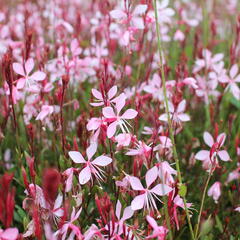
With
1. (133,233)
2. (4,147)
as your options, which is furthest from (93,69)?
(133,233)

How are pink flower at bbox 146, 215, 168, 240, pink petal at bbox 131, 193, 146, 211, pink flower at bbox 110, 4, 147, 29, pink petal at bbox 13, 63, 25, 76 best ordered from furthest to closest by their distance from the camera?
pink flower at bbox 110, 4, 147, 29, pink petal at bbox 13, 63, 25, 76, pink petal at bbox 131, 193, 146, 211, pink flower at bbox 146, 215, 168, 240

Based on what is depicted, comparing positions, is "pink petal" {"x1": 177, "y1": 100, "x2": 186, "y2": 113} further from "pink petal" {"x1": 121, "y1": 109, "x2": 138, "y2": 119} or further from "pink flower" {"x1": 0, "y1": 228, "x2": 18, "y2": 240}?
"pink flower" {"x1": 0, "y1": 228, "x2": 18, "y2": 240}

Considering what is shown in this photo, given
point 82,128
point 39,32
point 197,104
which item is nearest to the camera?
point 82,128

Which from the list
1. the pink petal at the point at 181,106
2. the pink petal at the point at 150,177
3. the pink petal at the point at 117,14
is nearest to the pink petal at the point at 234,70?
the pink petal at the point at 181,106

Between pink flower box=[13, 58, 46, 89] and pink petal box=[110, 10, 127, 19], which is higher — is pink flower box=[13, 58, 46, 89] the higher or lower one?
the lower one

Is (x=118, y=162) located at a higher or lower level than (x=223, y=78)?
lower

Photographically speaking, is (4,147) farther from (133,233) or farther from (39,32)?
(39,32)

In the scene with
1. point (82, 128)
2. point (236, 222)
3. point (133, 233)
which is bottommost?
point (236, 222)

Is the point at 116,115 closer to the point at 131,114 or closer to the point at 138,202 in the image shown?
the point at 131,114

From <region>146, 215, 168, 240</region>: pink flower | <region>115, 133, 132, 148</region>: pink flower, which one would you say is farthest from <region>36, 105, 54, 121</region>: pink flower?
<region>146, 215, 168, 240</region>: pink flower
